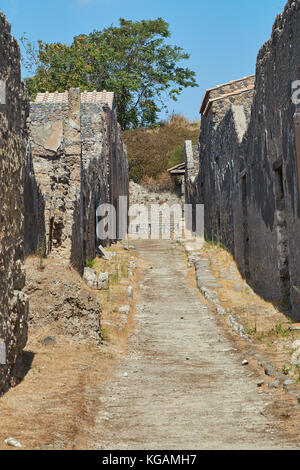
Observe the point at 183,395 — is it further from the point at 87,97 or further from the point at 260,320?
the point at 87,97

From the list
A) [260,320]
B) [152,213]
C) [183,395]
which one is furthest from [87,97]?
[183,395]

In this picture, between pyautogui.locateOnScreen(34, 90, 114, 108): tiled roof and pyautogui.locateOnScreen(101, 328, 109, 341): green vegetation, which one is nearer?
pyautogui.locateOnScreen(101, 328, 109, 341): green vegetation

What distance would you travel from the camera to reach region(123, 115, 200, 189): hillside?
3512cm

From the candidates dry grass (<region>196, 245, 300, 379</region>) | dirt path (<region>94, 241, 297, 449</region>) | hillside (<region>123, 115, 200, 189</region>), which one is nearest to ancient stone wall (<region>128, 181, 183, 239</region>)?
hillside (<region>123, 115, 200, 189</region>)

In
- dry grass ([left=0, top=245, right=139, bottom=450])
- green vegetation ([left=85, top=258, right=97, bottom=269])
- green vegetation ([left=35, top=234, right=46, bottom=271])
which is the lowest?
dry grass ([left=0, top=245, right=139, bottom=450])

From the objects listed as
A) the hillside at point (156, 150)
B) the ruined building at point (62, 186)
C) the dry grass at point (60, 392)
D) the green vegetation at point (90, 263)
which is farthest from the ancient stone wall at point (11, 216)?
the hillside at point (156, 150)

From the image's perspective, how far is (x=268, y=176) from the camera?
11.2 metres

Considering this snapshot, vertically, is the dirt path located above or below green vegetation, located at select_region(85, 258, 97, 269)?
below

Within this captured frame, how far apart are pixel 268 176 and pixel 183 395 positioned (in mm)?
6367

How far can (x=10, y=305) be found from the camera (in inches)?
221

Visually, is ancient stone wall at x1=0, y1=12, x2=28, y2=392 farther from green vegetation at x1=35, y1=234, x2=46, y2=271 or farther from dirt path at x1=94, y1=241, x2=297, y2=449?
green vegetation at x1=35, y1=234, x2=46, y2=271

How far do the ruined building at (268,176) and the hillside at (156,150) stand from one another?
17.0 metres

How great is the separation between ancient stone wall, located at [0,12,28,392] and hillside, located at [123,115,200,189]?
2792 cm

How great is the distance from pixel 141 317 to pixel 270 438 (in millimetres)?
6714
